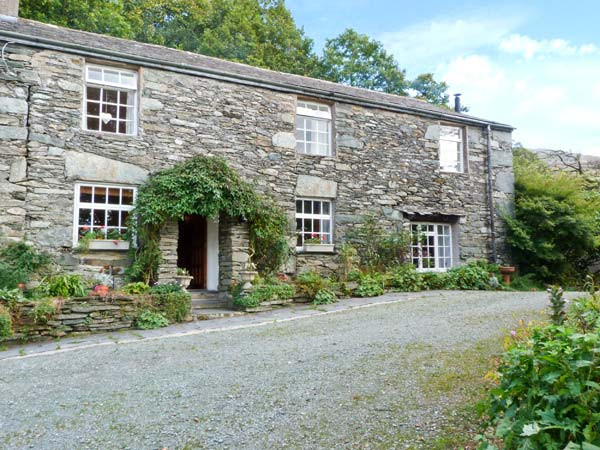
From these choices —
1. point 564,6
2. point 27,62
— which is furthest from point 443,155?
point 27,62

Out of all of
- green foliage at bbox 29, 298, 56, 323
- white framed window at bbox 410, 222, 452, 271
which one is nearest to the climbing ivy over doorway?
green foliage at bbox 29, 298, 56, 323

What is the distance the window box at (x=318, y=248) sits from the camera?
11078 millimetres

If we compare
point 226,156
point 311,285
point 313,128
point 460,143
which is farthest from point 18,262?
point 460,143

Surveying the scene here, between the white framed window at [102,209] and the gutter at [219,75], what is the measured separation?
2.66 meters

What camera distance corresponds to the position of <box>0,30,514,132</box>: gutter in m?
8.95

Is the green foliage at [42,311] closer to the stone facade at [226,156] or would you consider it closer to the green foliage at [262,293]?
the stone facade at [226,156]

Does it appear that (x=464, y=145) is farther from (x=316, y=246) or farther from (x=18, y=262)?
(x=18, y=262)

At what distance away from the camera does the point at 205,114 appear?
10.4m

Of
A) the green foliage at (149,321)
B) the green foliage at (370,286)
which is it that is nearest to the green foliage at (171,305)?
the green foliage at (149,321)

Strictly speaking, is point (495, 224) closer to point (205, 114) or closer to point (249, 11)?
point (205, 114)

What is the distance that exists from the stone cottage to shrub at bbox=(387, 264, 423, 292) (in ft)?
4.83

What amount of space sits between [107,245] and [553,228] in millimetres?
11398

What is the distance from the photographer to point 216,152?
10414 mm

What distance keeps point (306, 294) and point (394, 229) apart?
3.55m
